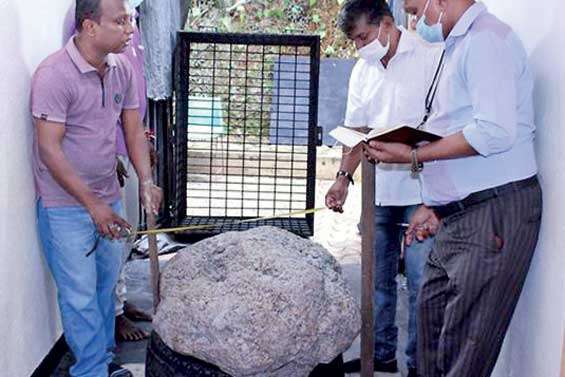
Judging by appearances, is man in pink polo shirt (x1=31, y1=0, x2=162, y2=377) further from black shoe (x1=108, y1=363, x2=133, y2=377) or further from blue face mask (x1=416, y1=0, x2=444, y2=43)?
blue face mask (x1=416, y1=0, x2=444, y2=43)

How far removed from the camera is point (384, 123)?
9.59ft

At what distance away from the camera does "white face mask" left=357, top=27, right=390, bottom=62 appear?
289 cm

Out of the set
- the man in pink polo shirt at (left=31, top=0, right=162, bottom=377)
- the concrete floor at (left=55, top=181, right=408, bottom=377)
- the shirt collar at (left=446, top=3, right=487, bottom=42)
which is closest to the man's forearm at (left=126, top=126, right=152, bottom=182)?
the man in pink polo shirt at (left=31, top=0, right=162, bottom=377)

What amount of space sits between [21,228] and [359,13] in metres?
1.43

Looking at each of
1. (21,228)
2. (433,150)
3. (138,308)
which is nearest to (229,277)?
(433,150)

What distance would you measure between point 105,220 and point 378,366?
4.13ft

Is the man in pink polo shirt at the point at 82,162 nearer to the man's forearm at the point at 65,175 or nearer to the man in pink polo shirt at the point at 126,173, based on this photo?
the man's forearm at the point at 65,175

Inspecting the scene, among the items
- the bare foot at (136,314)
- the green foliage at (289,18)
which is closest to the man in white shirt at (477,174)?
the bare foot at (136,314)

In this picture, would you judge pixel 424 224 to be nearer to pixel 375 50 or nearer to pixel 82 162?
pixel 375 50

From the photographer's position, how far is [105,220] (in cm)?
266

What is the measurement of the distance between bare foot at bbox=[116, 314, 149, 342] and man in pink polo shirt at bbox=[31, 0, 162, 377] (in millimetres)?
529

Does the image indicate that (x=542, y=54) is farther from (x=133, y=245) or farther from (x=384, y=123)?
(x=133, y=245)

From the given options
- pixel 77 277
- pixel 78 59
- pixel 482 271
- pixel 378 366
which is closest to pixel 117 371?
pixel 77 277

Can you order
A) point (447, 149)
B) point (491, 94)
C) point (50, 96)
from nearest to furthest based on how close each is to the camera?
point (491, 94) < point (447, 149) < point (50, 96)
